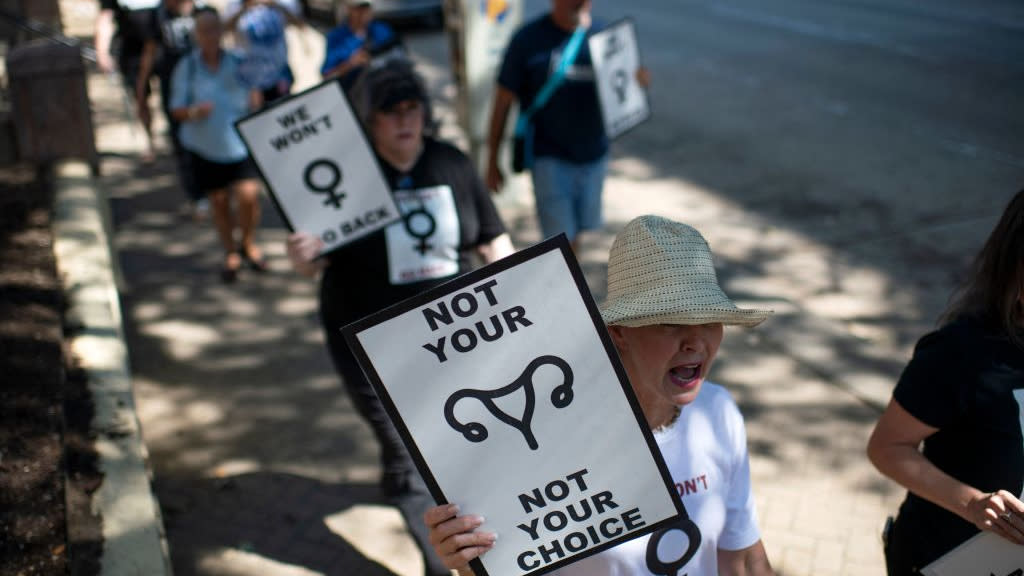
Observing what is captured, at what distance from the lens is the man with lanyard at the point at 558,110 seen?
589 centimetres

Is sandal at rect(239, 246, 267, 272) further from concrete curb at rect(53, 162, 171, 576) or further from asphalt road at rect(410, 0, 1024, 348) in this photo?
asphalt road at rect(410, 0, 1024, 348)

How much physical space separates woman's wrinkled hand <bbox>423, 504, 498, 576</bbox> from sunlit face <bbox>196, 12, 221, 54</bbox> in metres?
5.90

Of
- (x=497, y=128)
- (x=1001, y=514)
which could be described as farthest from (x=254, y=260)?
(x=1001, y=514)

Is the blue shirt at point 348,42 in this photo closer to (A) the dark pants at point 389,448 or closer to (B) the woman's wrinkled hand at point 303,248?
(B) the woman's wrinkled hand at point 303,248

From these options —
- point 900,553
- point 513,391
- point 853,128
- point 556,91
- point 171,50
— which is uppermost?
point 513,391

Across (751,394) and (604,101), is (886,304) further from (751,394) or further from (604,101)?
(604,101)

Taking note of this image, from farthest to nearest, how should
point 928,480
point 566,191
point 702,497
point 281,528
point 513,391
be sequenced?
point 566,191
point 281,528
point 928,480
point 702,497
point 513,391

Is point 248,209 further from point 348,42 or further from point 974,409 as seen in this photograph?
point 974,409

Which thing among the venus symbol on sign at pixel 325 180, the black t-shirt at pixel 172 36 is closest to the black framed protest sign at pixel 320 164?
the venus symbol on sign at pixel 325 180

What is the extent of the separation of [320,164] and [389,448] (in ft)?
3.93

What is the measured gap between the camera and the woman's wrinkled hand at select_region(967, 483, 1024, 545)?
2.54 meters

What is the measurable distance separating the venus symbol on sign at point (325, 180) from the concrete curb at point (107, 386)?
1.26 meters

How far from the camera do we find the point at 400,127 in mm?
4039

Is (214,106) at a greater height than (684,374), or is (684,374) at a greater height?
(684,374)
